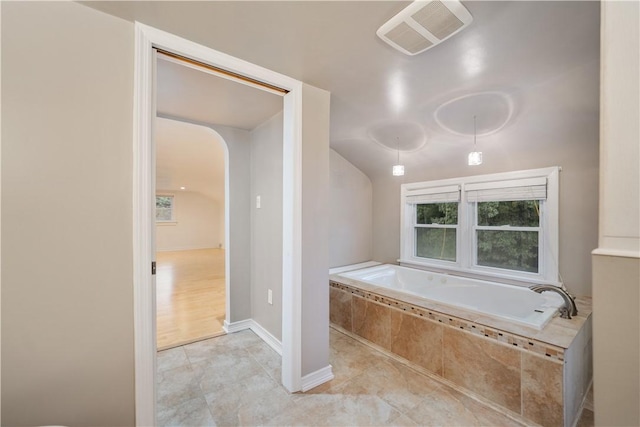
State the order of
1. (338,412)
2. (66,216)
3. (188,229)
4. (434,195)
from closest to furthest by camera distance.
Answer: (66,216), (338,412), (434,195), (188,229)

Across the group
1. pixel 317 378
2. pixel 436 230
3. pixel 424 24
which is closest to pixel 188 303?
pixel 317 378

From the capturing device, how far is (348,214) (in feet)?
12.5

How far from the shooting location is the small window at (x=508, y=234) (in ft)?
8.96

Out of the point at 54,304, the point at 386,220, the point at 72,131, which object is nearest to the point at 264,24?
the point at 72,131

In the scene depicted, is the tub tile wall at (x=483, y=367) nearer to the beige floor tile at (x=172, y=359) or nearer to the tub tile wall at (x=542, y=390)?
the tub tile wall at (x=542, y=390)

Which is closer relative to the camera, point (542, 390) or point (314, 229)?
point (542, 390)

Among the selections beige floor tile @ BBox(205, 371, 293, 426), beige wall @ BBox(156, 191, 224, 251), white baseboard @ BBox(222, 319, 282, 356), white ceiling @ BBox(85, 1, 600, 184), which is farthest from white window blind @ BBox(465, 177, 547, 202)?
beige wall @ BBox(156, 191, 224, 251)

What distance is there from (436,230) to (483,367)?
2.01 meters

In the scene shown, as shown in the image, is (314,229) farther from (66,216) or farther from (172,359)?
(172,359)

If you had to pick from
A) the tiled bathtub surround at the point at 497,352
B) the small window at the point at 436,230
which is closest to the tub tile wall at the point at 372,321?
the tiled bathtub surround at the point at 497,352

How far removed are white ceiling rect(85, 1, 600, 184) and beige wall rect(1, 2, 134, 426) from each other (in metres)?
0.27

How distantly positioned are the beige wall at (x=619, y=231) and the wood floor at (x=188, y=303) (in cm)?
278

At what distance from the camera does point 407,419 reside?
1576 millimetres

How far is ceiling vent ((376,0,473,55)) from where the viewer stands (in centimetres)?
120
